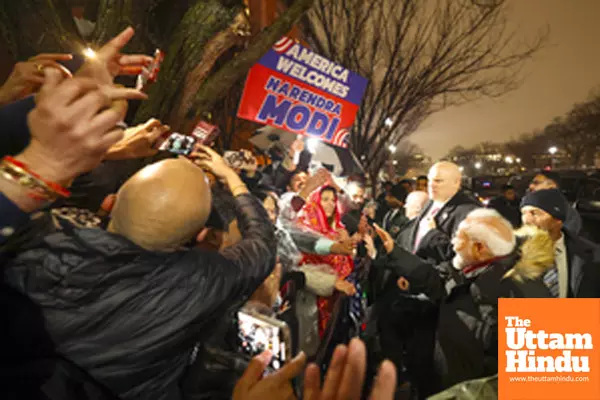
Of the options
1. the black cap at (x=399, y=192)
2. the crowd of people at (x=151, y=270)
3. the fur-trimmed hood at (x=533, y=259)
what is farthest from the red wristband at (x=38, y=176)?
the black cap at (x=399, y=192)

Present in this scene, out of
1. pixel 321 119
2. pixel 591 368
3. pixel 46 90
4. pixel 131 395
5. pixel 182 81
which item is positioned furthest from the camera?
pixel 321 119

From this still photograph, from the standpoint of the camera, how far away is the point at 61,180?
0.95 metres

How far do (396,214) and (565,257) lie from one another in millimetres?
3861

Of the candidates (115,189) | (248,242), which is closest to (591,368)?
(248,242)

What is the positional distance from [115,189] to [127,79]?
1728mm

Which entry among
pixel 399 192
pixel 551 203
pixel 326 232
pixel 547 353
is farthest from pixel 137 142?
pixel 399 192

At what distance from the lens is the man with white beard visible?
8.37 ft

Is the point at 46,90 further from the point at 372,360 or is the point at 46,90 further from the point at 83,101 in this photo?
the point at 372,360

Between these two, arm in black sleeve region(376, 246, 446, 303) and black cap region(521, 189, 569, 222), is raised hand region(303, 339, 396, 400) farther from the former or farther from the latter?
black cap region(521, 189, 569, 222)

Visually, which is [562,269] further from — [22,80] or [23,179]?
[22,80]

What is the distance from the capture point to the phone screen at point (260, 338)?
2012mm

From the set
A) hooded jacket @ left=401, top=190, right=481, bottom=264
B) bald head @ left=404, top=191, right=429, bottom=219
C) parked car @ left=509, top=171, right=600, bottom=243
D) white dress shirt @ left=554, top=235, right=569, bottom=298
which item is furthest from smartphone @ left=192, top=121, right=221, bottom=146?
parked car @ left=509, top=171, right=600, bottom=243

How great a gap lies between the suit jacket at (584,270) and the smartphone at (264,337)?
2.80 m

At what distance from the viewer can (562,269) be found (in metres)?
3.12
